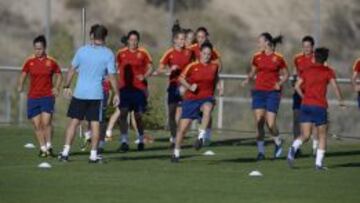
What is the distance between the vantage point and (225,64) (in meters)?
55.5

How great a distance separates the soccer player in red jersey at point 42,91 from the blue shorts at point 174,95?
3.12m

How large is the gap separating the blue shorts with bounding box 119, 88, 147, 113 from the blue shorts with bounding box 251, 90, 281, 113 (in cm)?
279

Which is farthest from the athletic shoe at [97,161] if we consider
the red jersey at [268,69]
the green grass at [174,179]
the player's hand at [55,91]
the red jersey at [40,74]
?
the red jersey at [268,69]

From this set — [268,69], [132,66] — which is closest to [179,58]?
[132,66]

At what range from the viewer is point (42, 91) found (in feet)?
73.6

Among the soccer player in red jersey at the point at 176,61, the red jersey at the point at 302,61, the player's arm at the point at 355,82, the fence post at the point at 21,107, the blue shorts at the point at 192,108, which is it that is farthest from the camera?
the fence post at the point at 21,107

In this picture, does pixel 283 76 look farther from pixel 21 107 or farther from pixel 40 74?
pixel 21 107

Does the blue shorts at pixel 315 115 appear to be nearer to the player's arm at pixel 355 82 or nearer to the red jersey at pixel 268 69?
the red jersey at pixel 268 69

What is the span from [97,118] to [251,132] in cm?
1103

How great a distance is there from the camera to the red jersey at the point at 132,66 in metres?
Result: 24.4

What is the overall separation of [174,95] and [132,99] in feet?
3.21

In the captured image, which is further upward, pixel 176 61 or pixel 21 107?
pixel 176 61

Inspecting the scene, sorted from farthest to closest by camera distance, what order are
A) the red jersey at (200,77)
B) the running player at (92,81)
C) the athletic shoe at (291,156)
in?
Result: the red jersey at (200,77) < the running player at (92,81) < the athletic shoe at (291,156)

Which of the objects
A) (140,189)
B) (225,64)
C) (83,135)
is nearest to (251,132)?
(83,135)
